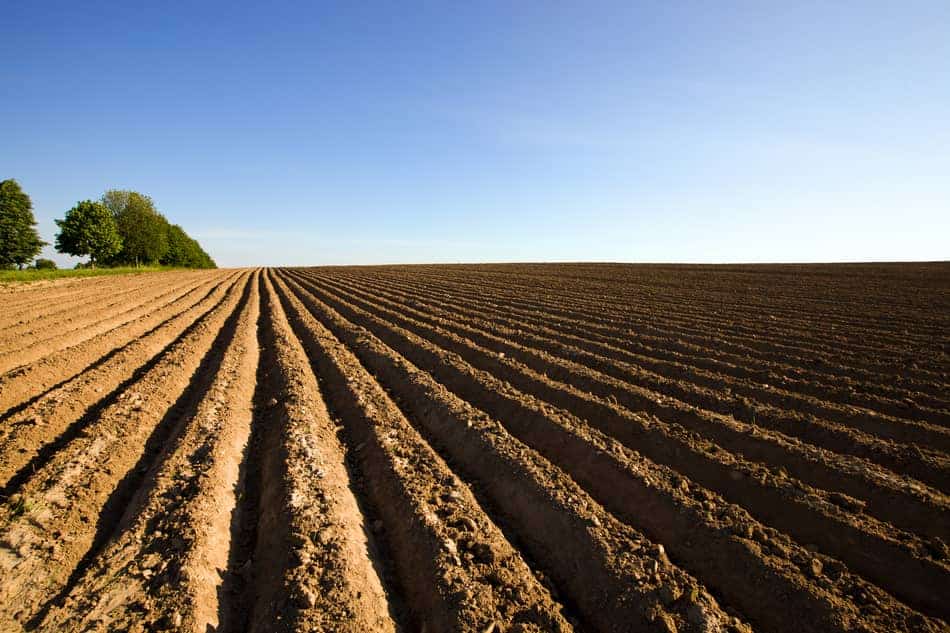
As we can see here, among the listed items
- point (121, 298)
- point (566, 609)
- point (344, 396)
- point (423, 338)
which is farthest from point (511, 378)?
point (121, 298)

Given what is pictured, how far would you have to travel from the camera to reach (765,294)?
21984mm

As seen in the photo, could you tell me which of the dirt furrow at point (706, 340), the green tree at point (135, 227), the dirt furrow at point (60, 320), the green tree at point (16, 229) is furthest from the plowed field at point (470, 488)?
the green tree at point (135, 227)

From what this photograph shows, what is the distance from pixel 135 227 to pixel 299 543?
6308 centimetres

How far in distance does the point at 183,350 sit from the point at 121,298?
11.9m

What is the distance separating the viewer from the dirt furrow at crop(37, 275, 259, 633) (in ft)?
9.92

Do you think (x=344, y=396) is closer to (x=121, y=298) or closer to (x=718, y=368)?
(x=718, y=368)

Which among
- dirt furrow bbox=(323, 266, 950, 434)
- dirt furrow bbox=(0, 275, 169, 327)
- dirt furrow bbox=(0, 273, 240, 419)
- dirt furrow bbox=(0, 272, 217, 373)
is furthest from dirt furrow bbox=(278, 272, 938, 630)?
dirt furrow bbox=(0, 275, 169, 327)

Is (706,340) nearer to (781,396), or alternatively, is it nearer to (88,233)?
(781,396)

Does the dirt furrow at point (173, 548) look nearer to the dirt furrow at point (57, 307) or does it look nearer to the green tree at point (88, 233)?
the dirt furrow at point (57, 307)

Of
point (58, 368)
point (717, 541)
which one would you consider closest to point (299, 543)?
point (717, 541)

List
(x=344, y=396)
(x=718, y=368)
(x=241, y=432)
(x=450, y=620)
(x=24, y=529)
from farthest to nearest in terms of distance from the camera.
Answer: (x=718, y=368), (x=344, y=396), (x=241, y=432), (x=24, y=529), (x=450, y=620)

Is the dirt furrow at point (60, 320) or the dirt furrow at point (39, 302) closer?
the dirt furrow at point (60, 320)

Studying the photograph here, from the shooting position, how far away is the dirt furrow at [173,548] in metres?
3.02

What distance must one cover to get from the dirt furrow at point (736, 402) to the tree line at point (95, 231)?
47.3 meters
